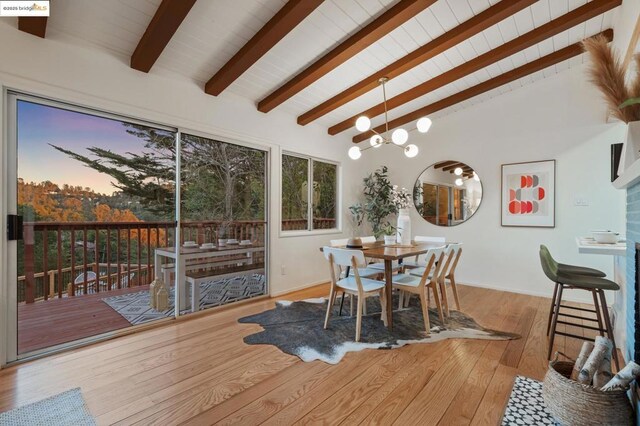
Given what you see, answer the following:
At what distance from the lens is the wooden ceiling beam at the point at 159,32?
7.04ft

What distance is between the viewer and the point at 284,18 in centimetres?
242

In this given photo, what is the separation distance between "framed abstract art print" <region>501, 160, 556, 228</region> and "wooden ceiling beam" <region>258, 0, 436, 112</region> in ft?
9.67

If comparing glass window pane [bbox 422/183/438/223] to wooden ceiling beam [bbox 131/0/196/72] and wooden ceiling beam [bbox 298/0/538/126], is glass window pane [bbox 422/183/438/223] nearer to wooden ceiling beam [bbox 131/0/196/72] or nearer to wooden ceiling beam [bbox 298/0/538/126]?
wooden ceiling beam [bbox 298/0/538/126]

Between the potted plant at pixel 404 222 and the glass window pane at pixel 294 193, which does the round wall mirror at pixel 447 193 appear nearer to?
the potted plant at pixel 404 222

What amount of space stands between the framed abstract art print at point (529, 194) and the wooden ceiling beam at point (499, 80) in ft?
3.82

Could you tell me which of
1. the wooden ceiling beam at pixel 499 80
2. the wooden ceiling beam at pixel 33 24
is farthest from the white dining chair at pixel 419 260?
the wooden ceiling beam at pixel 33 24

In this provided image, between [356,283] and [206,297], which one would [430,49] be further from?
[206,297]

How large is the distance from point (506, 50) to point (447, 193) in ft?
7.27

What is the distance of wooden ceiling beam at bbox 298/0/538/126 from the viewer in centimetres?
271

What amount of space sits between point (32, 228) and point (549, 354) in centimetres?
420

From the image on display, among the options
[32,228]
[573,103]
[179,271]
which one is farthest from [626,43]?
[32,228]

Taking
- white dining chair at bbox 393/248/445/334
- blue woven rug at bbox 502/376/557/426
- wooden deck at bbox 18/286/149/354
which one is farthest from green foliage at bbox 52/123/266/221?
blue woven rug at bbox 502/376/557/426

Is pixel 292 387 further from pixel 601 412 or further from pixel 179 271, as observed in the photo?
pixel 179 271

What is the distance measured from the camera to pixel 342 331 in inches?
114
